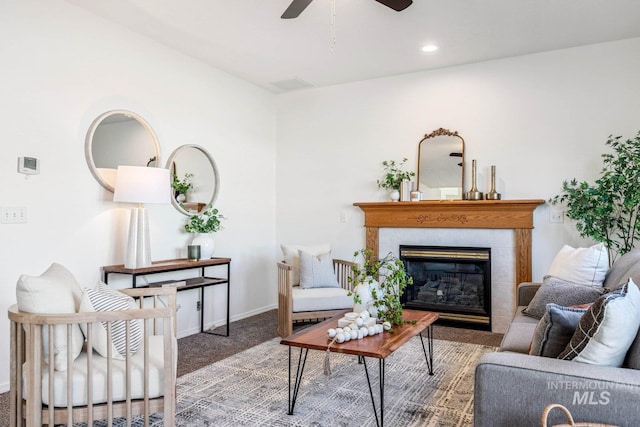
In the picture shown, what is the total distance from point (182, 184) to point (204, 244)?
0.60 metres

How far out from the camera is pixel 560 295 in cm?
276

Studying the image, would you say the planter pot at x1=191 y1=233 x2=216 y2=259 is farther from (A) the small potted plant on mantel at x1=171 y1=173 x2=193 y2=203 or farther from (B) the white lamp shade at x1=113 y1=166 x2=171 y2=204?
(B) the white lamp shade at x1=113 y1=166 x2=171 y2=204

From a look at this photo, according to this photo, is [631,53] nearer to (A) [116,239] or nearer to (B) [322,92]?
(B) [322,92]

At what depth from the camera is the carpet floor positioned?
340cm

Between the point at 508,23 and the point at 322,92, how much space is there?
2.26 m

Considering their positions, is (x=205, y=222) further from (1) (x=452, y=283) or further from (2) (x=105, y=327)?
(1) (x=452, y=283)

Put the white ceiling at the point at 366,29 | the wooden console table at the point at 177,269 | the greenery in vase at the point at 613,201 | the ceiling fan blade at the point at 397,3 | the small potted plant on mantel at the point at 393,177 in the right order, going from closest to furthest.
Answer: the ceiling fan blade at the point at 397,3 < the white ceiling at the point at 366,29 < the wooden console table at the point at 177,269 < the greenery in vase at the point at 613,201 < the small potted plant on mantel at the point at 393,177

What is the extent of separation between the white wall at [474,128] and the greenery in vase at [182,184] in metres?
1.45

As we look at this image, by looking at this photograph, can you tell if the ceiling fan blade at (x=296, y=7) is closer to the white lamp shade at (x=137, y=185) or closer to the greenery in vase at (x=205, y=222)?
the white lamp shade at (x=137, y=185)

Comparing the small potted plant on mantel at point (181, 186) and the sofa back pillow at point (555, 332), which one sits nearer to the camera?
the sofa back pillow at point (555, 332)

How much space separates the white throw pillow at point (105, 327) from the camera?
1.97 metres

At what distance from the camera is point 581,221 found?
13.0 feet

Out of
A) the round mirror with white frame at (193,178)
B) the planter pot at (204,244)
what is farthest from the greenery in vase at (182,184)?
the planter pot at (204,244)

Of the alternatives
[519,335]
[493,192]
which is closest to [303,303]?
[519,335]
